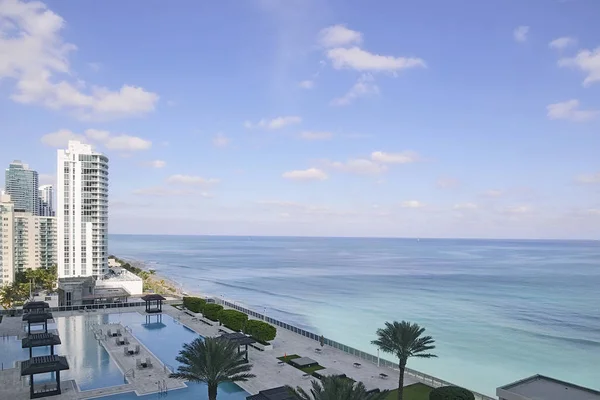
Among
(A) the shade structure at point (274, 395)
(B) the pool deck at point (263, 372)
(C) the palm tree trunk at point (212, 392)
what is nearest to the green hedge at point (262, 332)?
(B) the pool deck at point (263, 372)

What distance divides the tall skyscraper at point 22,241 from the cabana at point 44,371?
77.4 metres

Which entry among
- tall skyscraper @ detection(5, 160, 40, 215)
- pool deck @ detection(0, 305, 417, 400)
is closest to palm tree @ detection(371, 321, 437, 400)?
pool deck @ detection(0, 305, 417, 400)

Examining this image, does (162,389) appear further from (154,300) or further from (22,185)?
(22,185)

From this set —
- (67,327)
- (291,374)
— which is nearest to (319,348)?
(291,374)

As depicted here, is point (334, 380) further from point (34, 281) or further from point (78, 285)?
point (34, 281)

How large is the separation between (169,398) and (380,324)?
162ft

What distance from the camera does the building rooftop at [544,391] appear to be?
20609 mm

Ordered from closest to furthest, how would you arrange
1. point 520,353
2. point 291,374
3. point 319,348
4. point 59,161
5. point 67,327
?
point 291,374
point 319,348
point 67,327
point 520,353
point 59,161

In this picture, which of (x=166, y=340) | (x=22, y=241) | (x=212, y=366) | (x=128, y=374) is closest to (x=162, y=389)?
(x=128, y=374)

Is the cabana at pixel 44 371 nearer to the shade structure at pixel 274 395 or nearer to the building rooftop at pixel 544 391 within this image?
the shade structure at pixel 274 395

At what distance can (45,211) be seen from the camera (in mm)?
195750

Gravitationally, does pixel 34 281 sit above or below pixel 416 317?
above

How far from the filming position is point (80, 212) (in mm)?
84875

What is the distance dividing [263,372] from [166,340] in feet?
53.9
